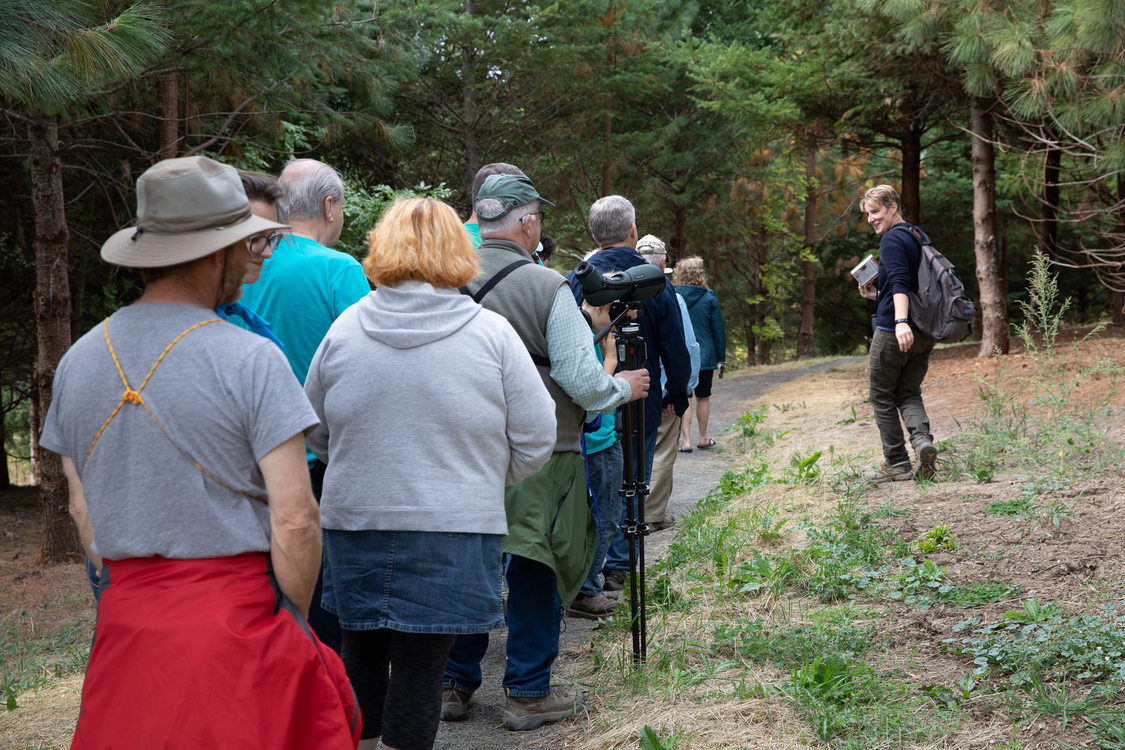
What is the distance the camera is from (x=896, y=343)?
20.3ft

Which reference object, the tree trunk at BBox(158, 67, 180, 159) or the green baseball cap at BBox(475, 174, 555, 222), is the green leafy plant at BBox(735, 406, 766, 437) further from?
the green baseball cap at BBox(475, 174, 555, 222)

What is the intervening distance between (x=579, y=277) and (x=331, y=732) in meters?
2.05

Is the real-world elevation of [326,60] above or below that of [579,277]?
above

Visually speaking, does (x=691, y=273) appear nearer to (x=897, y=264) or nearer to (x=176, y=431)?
(x=897, y=264)

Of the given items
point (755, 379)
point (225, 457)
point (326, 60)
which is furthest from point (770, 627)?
point (755, 379)

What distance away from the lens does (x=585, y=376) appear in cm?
327

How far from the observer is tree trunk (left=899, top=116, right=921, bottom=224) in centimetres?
1585

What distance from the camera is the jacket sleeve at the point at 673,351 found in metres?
4.82

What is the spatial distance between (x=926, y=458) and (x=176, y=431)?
17.5 feet

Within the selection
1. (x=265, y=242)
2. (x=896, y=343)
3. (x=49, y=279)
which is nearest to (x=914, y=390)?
(x=896, y=343)

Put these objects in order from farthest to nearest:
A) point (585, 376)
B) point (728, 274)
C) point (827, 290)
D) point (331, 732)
→ point (728, 274), point (827, 290), point (585, 376), point (331, 732)

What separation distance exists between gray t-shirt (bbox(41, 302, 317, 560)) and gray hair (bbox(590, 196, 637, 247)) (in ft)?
9.37

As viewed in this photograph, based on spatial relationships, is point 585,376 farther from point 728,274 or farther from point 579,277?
point 728,274

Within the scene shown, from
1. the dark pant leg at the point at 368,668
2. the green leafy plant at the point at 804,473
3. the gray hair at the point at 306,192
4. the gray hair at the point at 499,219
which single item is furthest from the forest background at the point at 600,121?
the green leafy plant at the point at 804,473
